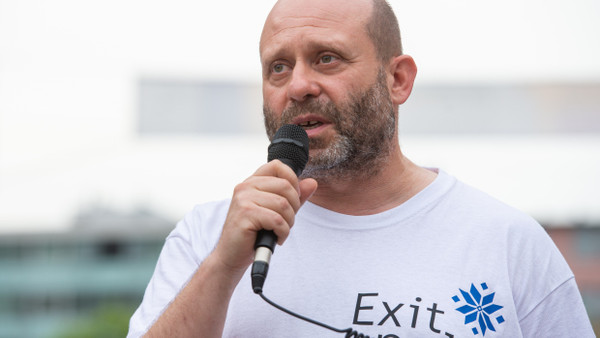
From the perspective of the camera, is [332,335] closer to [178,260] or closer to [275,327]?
[275,327]

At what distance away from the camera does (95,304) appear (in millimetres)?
62188

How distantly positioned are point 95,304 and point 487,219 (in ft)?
206

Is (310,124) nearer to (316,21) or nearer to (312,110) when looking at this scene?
(312,110)

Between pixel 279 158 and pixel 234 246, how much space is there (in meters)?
0.32

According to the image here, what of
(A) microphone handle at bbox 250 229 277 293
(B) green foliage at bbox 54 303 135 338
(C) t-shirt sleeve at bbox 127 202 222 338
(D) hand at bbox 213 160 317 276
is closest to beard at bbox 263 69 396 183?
(C) t-shirt sleeve at bbox 127 202 222 338

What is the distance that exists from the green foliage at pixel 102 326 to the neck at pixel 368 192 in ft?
159

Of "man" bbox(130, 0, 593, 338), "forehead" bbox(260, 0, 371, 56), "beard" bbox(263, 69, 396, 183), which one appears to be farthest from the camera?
"forehead" bbox(260, 0, 371, 56)

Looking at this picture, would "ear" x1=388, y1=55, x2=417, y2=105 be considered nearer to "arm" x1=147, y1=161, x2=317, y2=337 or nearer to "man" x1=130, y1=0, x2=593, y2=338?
"man" x1=130, y1=0, x2=593, y2=338

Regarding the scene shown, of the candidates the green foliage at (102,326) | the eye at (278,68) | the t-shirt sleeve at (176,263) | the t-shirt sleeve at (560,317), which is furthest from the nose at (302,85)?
the green foliage at (102,326)

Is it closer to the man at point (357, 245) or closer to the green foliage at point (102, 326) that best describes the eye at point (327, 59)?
Result: the man at point (357, 245)

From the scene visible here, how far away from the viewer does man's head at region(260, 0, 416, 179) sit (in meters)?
2.70

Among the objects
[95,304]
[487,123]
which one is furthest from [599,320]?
[487,123]

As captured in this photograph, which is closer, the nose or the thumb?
the thumb

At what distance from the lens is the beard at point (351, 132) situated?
106 inches
